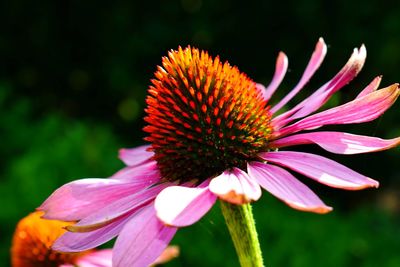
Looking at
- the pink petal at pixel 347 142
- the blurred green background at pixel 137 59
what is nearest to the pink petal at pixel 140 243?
the pink petal at pixel 347 142

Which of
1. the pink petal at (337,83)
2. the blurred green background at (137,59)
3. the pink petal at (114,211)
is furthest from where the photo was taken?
the blurred green background at (137,59)

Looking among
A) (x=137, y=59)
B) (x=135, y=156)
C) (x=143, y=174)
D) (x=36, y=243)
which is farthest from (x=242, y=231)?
(x=137, y=59)

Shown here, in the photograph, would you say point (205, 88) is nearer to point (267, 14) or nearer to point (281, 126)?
point (281, 126)

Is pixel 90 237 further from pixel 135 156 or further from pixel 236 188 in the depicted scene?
pixel 135 156

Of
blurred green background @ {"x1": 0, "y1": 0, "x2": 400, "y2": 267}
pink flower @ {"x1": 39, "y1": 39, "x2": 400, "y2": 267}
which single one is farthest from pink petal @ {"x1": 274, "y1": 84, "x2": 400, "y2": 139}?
blurred green background @ {"x1": 0, "y1": 0, "x2": 400, "y2": 267}

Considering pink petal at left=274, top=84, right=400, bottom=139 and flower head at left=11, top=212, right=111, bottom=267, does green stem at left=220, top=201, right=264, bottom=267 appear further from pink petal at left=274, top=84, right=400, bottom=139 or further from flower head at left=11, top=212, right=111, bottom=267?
flower head at left=11, top=212, right=111, bottom=267

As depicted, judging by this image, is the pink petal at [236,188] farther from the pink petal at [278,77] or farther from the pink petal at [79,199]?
the pink petal at [278,77]

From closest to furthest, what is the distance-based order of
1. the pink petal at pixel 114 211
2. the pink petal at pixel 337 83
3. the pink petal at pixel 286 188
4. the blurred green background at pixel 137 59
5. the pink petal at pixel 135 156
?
1. the pink petal at pixel 286 188
2. the pink petal at pixel 114 211
3. the pink petal at pixel 337 83
4. the pink petal at pixel 135 156
5. the blurred green background at pixel 137 59
